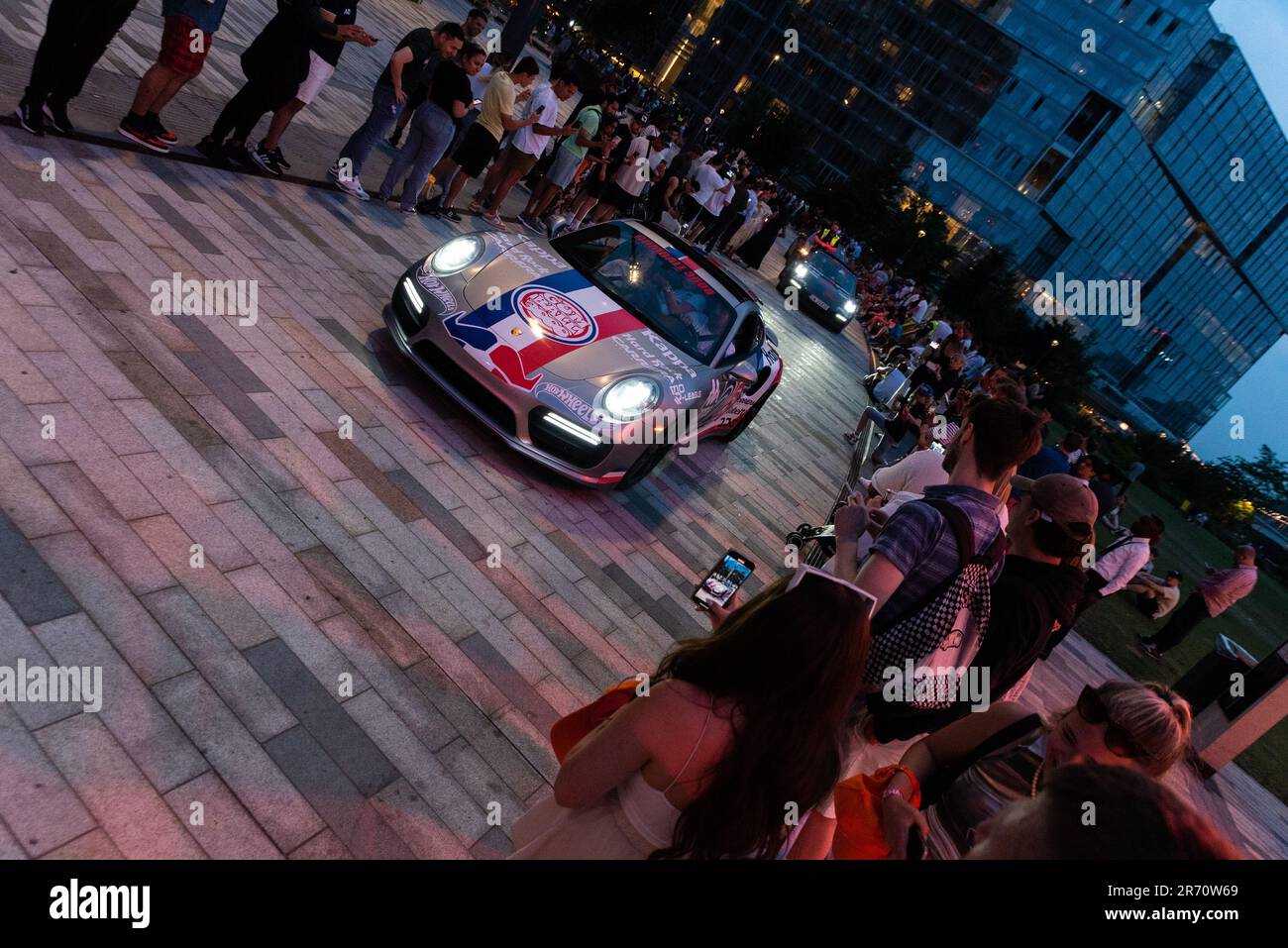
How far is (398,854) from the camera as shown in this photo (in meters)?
2.45

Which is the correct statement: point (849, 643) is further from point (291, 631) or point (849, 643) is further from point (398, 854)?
point (291, 631)

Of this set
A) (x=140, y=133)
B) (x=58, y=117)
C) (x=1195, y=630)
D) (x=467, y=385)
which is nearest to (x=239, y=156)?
(x=140, y=133)

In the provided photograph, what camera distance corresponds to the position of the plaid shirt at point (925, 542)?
2.69 meters

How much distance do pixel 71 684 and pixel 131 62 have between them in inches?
313

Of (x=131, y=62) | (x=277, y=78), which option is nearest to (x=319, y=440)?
(x=277, y=78)

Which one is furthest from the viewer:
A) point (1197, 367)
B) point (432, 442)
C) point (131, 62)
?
point (1197, 367)

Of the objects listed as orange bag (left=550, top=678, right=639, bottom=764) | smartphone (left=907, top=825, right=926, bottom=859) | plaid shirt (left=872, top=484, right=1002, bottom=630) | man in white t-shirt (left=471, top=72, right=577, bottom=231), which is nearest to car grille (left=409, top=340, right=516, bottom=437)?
plaid shirt (left=872, top=484, right=1002, bottom=630)

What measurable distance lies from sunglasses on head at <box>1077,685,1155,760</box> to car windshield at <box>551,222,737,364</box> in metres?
3.97

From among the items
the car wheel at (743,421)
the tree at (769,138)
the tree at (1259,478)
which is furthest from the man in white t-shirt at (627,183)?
the tree at (769,138)

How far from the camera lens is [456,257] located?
17.7ft

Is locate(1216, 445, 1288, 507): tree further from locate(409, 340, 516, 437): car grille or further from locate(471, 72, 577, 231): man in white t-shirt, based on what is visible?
locate(409, 340, 516, 437): car grille

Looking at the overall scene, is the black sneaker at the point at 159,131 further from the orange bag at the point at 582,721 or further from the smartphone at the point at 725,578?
the orange bag at the point at 582,721

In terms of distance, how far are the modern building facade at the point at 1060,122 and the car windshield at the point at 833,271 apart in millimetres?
60526

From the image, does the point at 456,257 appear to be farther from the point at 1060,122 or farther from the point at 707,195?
the point at 1060,122
